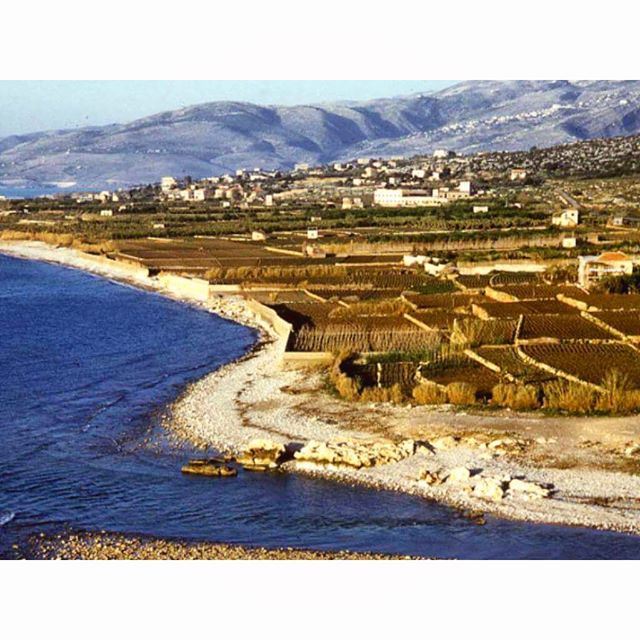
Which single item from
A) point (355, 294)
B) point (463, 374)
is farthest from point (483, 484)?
point (355, 294)

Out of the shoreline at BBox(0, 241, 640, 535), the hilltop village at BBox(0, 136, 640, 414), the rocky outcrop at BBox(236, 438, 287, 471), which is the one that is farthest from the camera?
the hilltop village at BBox(0, 136, 640, 414)

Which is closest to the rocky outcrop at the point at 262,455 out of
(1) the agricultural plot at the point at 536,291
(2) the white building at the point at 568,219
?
(1) the agricultural plot at the point at 536,291

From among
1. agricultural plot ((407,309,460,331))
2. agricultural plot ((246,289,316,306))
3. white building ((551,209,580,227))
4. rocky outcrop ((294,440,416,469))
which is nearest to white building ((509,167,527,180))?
white building ((551,209,580,227))

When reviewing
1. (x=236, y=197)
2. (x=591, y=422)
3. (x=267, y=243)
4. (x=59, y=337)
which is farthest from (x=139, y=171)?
(x=591, y=422)

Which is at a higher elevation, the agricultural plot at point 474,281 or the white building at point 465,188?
the agricultural plot at point 474,281

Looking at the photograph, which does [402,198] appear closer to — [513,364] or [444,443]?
[513,364]

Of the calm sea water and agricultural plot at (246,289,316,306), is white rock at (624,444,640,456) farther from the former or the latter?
agricultural plot at (246,289,316,306)

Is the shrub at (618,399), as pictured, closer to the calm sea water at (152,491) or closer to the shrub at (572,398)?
the shrub at (572,398)
